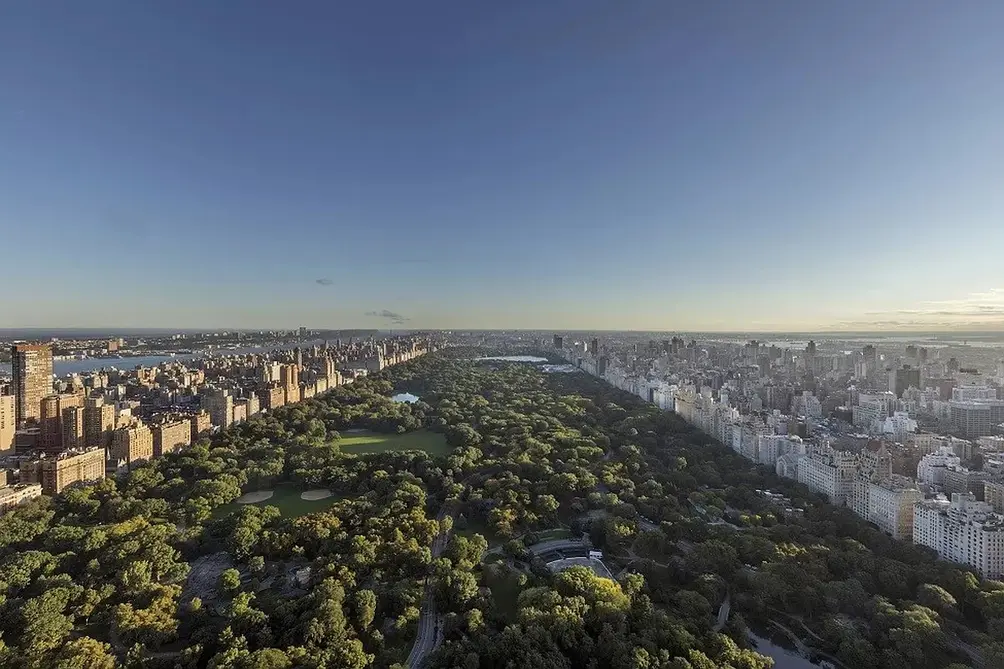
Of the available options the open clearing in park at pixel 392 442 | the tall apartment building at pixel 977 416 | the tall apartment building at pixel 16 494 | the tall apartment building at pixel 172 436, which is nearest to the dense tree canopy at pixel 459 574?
the tall apartment building at pixel 16 494

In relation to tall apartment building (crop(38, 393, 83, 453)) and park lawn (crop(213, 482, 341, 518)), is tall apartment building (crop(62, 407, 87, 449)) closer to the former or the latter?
tall apartment building (crop(38, 393, 83, 453))

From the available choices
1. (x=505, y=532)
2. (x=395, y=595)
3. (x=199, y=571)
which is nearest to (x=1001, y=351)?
(x=505, y=532)

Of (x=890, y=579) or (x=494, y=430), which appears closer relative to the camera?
(x=890, y=579)

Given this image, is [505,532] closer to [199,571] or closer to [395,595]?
[395,595]

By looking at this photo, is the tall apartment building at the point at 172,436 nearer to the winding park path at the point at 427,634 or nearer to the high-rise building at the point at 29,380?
the high-rise building at the point at 29,380

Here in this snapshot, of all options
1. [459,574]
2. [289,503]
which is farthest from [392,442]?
[459,574]

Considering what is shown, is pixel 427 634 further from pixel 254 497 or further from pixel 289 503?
pixel 254 497

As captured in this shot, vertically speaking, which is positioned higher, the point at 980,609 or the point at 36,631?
the point at 36,631

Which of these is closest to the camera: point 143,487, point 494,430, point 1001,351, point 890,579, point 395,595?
point 395,595
